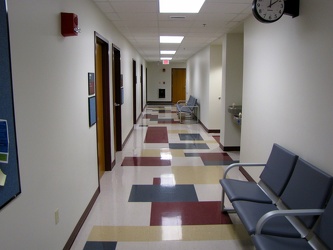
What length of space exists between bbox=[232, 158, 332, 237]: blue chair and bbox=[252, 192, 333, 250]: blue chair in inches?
3.2

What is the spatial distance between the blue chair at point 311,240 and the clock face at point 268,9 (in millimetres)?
1682

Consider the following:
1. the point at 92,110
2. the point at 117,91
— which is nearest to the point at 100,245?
the point at 92,110

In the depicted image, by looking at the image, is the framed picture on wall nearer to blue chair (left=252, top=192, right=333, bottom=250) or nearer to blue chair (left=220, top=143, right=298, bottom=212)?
blue chair (left=220, top=143, right=298, bottom=212)

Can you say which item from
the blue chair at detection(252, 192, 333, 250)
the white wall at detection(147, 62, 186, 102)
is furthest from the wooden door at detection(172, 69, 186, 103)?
the blue chair at detection(252, 192, 333, 250)

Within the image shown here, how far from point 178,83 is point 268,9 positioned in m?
15.5

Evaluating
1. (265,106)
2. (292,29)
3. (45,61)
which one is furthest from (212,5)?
(45,61)

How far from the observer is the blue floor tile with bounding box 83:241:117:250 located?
270 centimetres

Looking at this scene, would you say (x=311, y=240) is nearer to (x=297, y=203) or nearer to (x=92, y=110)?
(x=297, y=203)

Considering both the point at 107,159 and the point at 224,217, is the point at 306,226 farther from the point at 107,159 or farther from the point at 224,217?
the point at 107,159

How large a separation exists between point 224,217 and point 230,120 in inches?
132

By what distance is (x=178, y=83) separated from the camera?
18156 millimetres

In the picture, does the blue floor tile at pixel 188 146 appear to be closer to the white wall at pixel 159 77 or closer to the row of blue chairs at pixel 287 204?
the row of blue chairs at pixel 287 204

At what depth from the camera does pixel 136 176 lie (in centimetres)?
475

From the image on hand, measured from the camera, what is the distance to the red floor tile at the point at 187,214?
10.5 feet
